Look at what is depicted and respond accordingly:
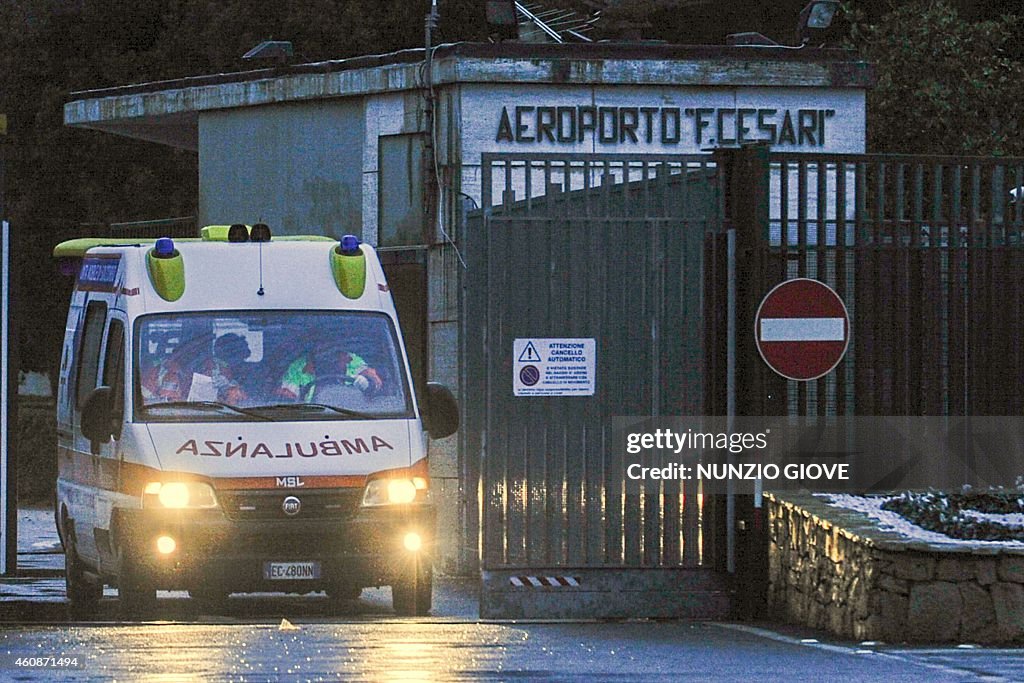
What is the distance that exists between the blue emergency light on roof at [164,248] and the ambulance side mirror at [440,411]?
1902mm

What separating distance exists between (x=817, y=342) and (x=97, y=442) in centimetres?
476

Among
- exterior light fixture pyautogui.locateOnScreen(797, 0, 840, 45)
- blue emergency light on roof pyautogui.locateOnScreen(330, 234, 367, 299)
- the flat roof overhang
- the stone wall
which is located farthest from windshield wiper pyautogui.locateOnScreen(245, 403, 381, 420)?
exterior light fixture pyautogui.locateOnScreen(797, 0, 840, 45)

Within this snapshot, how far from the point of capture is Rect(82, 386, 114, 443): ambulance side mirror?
1582cm

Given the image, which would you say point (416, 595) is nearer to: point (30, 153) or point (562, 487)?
point (562, 487)

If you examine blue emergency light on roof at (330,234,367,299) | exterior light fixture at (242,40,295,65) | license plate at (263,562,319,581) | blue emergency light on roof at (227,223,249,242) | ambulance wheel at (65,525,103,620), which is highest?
exterior light fixture at (242,40,295,65)

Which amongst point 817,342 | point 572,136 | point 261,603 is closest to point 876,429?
point 817,342

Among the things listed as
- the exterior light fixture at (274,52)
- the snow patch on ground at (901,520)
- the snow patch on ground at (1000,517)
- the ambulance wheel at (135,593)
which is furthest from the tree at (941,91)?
the ambulance wheel at (135,593)

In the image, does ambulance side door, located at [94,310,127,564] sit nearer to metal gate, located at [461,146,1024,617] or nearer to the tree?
metal gate, located at [461,146,1024,617]

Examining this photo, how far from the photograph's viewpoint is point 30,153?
1877 inches

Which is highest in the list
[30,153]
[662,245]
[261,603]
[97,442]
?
[30,153]

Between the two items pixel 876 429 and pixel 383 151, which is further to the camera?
pixel 383 151

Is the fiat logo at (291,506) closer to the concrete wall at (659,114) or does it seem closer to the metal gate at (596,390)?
the metal gate at (596,390)

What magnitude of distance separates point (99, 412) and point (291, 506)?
4.68ft

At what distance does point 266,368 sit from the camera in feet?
52.7
